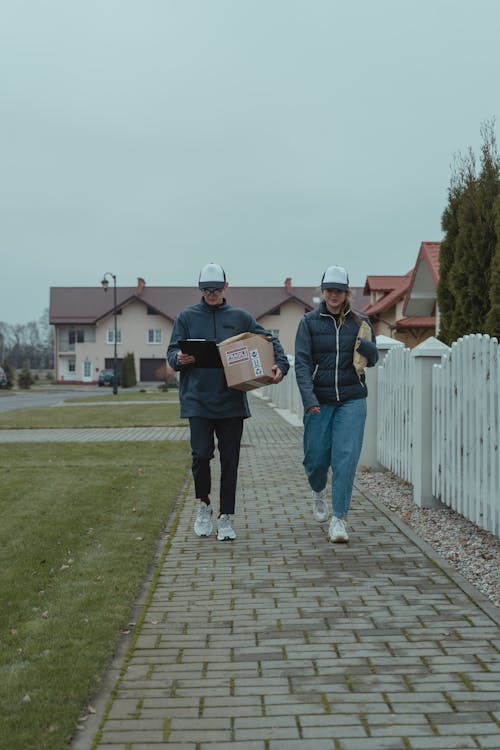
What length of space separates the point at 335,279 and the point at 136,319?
70.2 m

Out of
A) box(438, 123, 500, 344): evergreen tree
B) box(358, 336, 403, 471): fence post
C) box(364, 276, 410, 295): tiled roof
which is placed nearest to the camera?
box(358, 336, 403, 471): fence post

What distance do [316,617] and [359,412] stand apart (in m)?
2.32

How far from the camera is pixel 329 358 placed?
22.1 feet

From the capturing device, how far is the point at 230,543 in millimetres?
6762

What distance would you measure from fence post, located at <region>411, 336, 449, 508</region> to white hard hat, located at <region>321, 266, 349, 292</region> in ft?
5.01

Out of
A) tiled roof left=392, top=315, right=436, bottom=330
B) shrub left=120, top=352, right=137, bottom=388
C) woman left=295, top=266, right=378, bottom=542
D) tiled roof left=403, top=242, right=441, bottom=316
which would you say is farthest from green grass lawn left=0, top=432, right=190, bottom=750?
shrub left=120, top=352, right=137, bottom=388

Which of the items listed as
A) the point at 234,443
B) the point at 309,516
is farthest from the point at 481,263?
the point at 234,443

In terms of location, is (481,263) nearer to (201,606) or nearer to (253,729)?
(201,606)

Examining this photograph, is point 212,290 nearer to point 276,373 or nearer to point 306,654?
point 276,373

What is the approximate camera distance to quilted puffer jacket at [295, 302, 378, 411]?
265 inches

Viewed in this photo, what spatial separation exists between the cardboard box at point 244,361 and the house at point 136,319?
66.0 m

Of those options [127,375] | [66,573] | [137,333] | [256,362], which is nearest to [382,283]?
[127,375]

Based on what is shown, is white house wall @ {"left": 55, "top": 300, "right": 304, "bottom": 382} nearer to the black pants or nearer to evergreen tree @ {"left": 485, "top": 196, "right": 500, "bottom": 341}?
evergreen tree @ {"left": 485, "top": 196, "right": 500, "bottom": 341}

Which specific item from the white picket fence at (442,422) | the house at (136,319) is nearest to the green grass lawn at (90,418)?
the white picket fence at (442,422)
